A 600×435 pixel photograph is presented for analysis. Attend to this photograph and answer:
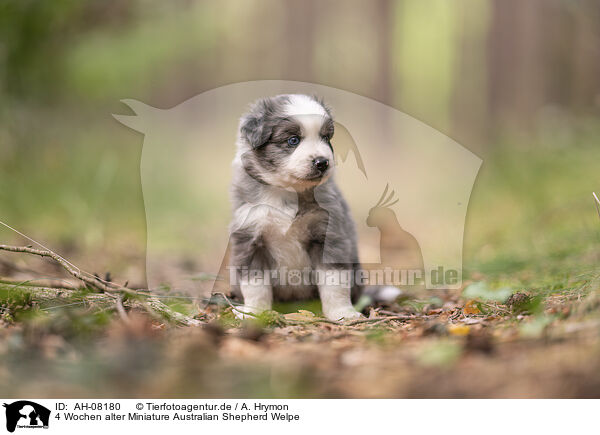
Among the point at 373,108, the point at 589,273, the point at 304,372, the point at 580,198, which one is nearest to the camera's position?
the point at 304,372

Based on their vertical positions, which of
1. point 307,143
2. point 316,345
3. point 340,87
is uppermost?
point 340,87

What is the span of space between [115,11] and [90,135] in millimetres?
1737

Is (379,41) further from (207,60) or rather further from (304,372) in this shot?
(304,372)

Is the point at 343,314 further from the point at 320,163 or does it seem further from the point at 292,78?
the point at 292,78

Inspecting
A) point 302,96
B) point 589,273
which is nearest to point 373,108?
point 302,96

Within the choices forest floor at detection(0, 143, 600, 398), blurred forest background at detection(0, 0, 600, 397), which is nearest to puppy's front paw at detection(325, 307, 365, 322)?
forest floor at detection(0, 143, 600, 398)

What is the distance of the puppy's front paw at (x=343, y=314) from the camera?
331cm

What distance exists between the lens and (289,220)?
348 cm

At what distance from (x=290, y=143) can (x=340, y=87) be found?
461 cm

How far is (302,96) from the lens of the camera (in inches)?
145

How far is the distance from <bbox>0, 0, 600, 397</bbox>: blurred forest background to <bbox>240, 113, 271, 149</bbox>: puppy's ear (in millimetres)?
1385
